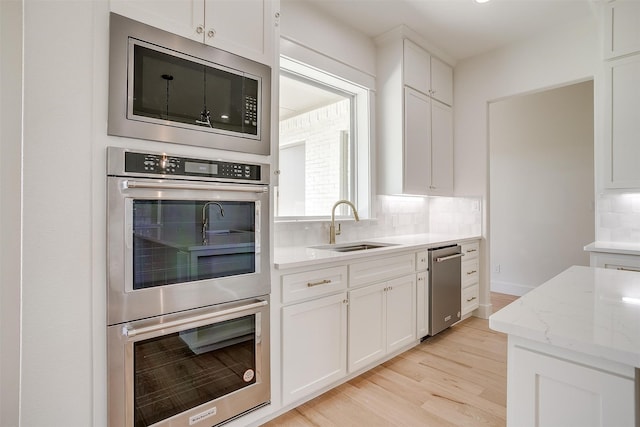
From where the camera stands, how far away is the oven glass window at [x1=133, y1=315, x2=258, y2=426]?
1.38 metres

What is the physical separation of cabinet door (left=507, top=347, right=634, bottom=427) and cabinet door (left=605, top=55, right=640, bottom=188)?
2617 mm

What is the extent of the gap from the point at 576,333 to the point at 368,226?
253cm

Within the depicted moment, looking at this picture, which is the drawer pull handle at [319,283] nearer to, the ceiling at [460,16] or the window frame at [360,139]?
the window frame at [360,139]

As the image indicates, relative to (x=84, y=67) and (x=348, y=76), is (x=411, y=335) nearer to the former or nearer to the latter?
(x=348, y=76)

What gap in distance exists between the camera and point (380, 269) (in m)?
2.42

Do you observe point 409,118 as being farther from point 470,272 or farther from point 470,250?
point 470,272

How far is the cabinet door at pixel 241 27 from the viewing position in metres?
1.58

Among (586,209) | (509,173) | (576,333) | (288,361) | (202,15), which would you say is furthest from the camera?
(509,173)

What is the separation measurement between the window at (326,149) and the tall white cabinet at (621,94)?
6.39 feet

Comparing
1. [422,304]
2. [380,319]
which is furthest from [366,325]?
[422,304]

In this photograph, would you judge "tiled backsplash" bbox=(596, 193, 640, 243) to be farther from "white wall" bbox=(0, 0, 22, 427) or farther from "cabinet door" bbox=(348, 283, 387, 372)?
"white wall" bbox=(0, 0, 22, 427)

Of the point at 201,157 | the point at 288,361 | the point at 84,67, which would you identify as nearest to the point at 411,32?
the point at 201,157

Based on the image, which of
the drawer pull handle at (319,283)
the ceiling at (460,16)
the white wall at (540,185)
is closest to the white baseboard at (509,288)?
the white wall at (540,185)

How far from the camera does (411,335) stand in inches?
107
